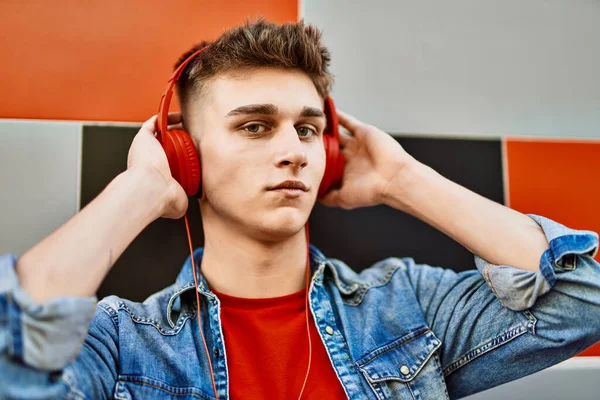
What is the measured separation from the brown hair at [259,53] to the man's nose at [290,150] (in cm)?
22

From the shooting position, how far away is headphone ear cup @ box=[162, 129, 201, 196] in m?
1.40

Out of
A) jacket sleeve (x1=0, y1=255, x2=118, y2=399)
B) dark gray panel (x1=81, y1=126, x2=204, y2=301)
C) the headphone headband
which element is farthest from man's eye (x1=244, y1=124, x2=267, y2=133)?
jacket sleeve (x1=0, y1=255, x2=118, y2=399)

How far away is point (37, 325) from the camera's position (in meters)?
0.92

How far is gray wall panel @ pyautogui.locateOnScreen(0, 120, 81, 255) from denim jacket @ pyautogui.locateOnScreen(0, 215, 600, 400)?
506 millimetres

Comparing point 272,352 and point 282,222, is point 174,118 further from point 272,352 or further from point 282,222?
point 272,352

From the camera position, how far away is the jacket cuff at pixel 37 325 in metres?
0.91

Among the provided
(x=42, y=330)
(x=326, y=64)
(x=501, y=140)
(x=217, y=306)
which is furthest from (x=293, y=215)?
(x=501, y=140)

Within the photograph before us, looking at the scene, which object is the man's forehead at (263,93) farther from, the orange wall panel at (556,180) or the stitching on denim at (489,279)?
the orange wall panel at (556,180)

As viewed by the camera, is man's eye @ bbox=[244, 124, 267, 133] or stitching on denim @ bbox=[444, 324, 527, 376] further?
man's eye @ bbox=[244, 124, 267, 133]

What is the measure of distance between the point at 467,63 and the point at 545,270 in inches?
42.5

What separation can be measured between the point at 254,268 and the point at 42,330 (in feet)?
2.19

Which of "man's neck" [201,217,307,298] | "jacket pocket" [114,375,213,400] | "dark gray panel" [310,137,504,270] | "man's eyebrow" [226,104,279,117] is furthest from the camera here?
"dark gray panel" [310,137,504,270]

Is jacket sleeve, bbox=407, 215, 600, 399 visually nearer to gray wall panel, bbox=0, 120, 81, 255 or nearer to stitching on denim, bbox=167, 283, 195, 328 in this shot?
stitching on denim, bbox=167, 283, 195, 328

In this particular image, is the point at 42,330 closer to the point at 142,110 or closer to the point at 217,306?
the point at 217,306
